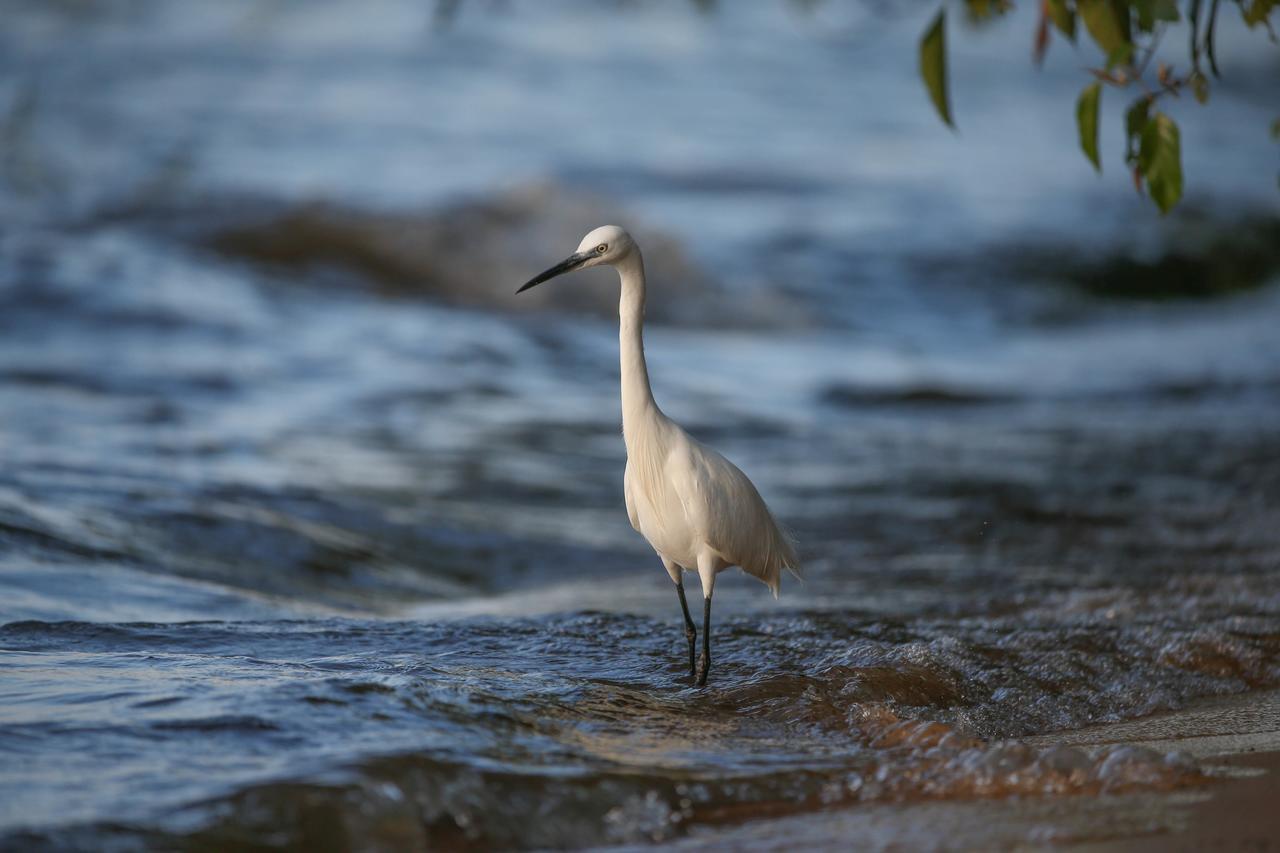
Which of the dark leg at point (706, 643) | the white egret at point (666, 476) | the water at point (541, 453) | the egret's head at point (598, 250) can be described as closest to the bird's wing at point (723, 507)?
the white egret at point (666, 476)

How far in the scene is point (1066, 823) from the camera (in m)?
2.76

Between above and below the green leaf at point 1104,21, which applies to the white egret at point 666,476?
below

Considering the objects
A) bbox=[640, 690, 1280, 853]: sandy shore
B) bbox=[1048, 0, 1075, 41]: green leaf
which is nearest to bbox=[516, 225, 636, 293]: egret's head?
bbox=[1048, 0, 1075, 41]: green leaf

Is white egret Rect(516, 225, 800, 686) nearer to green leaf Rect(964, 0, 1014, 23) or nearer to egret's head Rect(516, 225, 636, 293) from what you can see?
egret's head Rect(516, 225, 636, 293)

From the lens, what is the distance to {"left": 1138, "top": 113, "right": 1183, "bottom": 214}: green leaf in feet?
10.6

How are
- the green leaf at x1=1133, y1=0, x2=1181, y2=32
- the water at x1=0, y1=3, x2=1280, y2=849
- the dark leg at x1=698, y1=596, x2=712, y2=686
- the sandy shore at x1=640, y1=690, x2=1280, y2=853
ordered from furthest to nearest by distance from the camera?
the dark leg at x1=698, y1=596, x2=712, y2=686 → the green leaf at x1=1133, y1=0, x2=1181, y2=32 → the water at x1=0, y1=3, x2=1280, y2=849 → the sandy shore at x1=640, y1=690, x2=1280, y2=853

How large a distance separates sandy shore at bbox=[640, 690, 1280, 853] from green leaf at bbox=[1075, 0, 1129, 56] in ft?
5.61

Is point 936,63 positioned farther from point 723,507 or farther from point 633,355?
point 723,507

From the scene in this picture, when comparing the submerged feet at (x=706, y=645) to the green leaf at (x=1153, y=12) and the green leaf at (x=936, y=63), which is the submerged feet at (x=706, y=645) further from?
the green leaf at (x=1153, y=12)

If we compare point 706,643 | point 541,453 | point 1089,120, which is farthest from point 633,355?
point 541,453

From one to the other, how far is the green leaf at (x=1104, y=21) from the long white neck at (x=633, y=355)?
48.6 inches

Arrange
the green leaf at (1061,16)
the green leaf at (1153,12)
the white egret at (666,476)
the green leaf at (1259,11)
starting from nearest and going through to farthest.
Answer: the green leaf at (1153,12), the green leaf at (1259,11), the green leaf at (1061,16), the white egret at (666,476)

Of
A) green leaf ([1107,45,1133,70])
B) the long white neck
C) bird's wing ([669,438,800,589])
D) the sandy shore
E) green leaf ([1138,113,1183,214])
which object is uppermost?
green leaf ([1107,45,1133,70])

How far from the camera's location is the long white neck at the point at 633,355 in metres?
3.60
